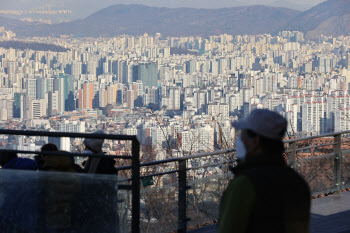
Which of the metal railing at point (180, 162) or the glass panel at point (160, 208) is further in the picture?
the glass panel at point (160, 208)

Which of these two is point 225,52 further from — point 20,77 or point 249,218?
point 249,218

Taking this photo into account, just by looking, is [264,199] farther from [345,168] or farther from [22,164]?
[345,168]

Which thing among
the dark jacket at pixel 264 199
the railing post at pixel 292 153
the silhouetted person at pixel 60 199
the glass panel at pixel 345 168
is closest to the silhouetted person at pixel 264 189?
the dark jacket at pixel 264 199

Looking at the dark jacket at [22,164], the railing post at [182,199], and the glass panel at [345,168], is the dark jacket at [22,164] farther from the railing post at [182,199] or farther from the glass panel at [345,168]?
the glass panel at [345,168]

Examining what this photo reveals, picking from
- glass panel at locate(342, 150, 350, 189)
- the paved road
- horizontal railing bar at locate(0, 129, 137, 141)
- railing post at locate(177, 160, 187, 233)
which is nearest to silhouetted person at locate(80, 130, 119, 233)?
horizontal railing bar at locate(0, 129, 137, 141)

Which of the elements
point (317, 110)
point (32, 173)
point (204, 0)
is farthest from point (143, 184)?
point (204, 0)

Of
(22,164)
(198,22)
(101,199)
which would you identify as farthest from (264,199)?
(198,22)

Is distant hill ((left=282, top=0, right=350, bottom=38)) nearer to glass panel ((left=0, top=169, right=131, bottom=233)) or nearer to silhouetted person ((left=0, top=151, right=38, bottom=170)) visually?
silhouetted person ((left=0, top=151, right=38, bottom=170))
